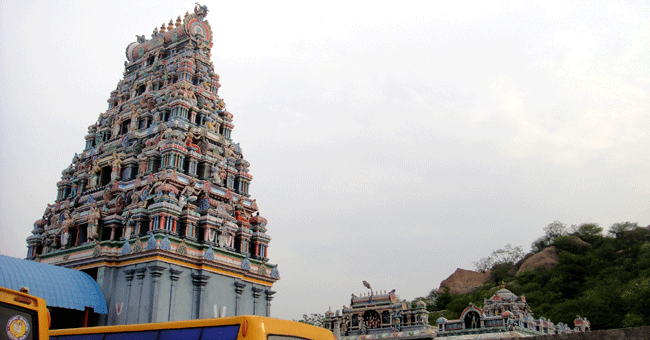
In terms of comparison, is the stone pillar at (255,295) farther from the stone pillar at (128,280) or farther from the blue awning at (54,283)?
the blue awning at (54,283)

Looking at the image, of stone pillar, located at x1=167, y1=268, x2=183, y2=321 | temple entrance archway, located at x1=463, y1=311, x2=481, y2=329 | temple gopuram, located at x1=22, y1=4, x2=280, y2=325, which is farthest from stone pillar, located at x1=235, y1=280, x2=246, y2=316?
temple entrance archway, located at x1=463, y1=311, x2=481, y2=329

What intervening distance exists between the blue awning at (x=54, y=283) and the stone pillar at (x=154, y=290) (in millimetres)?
2651

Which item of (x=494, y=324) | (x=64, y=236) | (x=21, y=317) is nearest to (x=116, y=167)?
(x=64, y=236)

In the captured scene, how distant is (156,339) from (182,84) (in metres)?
22.9

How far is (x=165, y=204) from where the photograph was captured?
2559cm

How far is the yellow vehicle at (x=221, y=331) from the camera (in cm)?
888

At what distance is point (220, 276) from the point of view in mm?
26625

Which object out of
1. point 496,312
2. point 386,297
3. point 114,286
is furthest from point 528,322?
point 114,286

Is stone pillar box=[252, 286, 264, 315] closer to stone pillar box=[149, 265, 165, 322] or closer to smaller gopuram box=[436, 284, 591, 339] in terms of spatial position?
stone pillar box=[149, 265, 165, 322]

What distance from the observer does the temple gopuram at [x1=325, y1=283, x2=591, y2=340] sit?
29719 millimetres

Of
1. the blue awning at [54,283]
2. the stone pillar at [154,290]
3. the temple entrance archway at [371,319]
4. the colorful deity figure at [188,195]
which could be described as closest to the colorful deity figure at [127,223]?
the colorful deity figure at [188,195]

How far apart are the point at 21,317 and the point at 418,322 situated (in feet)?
86.5

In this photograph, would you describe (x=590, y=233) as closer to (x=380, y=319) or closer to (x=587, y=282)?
(x=587, y=282)

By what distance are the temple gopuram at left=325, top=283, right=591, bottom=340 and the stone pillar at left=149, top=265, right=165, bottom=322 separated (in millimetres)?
10974
